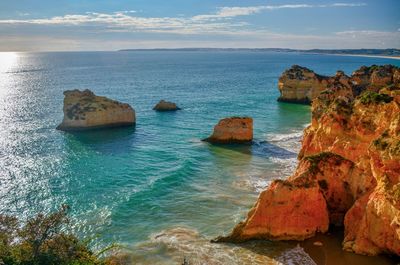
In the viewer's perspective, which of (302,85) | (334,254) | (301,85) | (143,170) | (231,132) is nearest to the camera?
(334,254)

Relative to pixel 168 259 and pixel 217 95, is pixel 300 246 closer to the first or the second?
pixel 168 259

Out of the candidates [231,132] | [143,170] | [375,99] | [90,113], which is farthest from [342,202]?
[90,113]

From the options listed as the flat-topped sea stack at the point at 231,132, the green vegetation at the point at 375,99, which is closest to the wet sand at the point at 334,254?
the green vegetation at the point at 375,99

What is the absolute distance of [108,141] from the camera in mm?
61781

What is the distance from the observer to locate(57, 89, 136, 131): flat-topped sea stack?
68.4 meters

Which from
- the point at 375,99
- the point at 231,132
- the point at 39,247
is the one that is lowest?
the point at 231,132

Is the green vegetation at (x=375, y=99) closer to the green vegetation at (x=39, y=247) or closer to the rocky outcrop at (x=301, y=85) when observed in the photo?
the green vegetation at (x=39, y=247)

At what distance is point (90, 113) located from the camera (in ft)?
225

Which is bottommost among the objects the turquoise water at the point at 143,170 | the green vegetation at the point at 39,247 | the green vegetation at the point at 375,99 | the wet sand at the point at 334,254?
the turquoise water at the point at 143,170

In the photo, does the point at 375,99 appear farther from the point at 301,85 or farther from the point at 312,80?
the point at 301,85

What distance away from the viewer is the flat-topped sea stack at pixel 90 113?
68.4 m

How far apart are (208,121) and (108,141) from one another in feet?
70.9

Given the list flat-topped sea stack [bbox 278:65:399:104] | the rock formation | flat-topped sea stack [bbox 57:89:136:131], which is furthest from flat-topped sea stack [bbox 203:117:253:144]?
the rock formation

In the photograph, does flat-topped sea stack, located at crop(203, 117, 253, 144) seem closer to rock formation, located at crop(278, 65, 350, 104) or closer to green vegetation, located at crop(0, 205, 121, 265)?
green vegetation, located at crop(0, 205, 121, 265)
